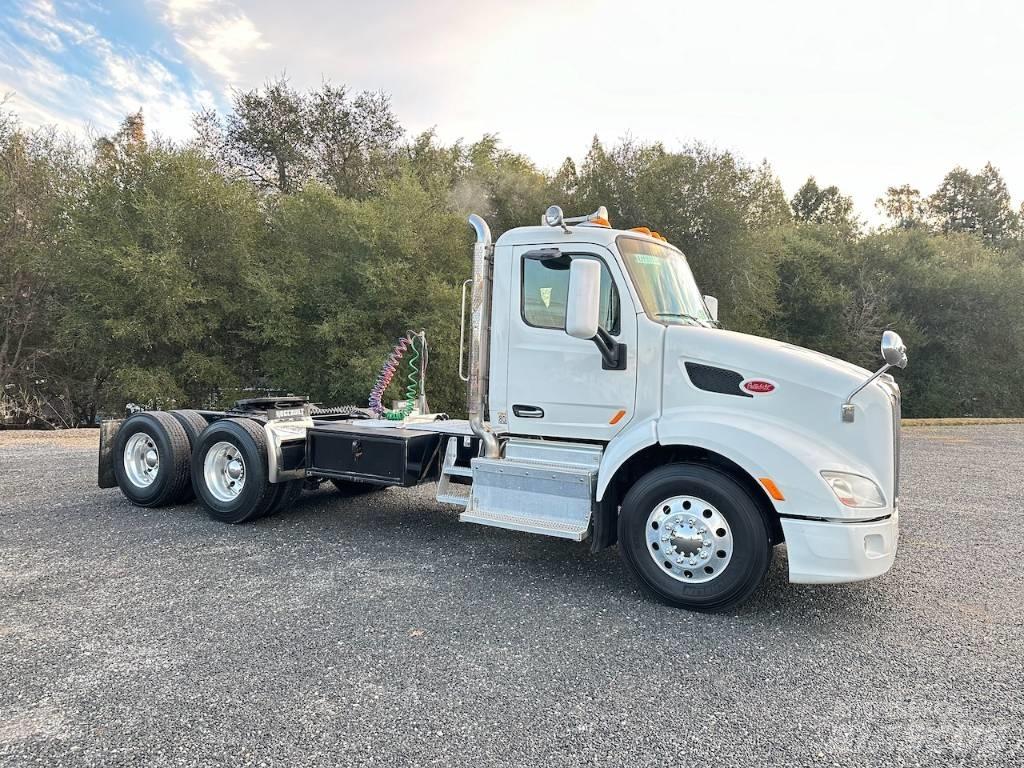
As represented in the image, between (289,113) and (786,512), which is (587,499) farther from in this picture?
(289,113)

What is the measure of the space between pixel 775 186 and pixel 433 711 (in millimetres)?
21874

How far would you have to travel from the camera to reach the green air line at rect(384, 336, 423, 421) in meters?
6.37

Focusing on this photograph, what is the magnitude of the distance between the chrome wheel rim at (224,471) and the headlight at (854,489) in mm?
4791

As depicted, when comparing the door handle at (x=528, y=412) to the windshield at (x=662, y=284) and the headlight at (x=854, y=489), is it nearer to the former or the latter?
the windshield at (x=662, y=284)

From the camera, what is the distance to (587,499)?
14.5 feet

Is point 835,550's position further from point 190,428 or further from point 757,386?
point 190,428

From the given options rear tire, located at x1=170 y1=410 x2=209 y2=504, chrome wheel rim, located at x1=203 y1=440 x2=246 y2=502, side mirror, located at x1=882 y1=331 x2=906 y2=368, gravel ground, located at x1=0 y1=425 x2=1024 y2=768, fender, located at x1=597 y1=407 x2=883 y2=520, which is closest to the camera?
gravel ground, located at x1=0 y1=425 x2=1024 y2=768

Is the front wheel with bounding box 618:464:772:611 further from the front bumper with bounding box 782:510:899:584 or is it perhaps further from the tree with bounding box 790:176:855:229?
the tree with bounding box 790:176:855:229

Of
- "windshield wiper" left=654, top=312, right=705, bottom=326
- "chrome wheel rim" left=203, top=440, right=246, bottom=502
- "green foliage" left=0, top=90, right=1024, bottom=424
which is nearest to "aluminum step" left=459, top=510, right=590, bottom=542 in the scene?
"windshield wiper" left=654, top=312, right=705, bottom=326

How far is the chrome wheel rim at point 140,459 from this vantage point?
6.54 m

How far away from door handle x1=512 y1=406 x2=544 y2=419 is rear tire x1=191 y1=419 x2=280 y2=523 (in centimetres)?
245

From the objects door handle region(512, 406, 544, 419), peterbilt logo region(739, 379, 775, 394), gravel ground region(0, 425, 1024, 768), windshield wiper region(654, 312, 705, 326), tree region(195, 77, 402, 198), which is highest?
tree region(195, 77, 402, 198)

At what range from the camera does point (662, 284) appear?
15.3 ft

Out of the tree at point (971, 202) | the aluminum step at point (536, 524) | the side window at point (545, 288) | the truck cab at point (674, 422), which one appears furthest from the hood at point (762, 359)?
the tree at point (971, 202)
